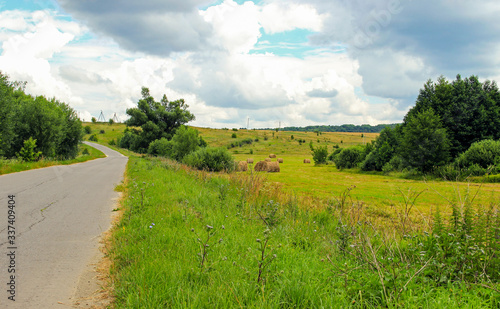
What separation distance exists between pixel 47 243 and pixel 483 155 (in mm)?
29668

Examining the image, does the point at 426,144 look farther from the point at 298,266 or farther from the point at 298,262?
the point at 298,266

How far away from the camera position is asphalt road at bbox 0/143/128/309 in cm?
349

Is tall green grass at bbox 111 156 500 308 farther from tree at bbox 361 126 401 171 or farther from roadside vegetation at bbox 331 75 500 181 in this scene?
tree at bbox 361 126 401 171

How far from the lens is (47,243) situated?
204 inches

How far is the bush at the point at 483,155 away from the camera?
24.2 meters

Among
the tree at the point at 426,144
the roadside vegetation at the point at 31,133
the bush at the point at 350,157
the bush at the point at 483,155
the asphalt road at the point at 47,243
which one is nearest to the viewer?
the asphalt road at the point at 47,243

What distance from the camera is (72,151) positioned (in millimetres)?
42031

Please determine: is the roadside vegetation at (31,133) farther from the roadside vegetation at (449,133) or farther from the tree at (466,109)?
the tree at (466,109)

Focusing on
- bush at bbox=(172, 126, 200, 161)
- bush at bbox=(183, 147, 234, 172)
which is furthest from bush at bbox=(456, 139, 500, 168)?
bush at bbox=(172, 126, 200, 161)

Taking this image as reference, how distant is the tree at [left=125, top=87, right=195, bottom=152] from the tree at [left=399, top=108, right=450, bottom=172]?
42.0 meters

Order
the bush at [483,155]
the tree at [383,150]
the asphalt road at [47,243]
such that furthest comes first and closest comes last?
1. the tree at [383,150]
2. the bush at [483,155]
3. the asphalt road at [47,243]

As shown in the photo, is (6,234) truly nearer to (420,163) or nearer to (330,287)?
(330,287)

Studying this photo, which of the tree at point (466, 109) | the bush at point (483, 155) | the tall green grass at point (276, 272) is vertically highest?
the tree at point (466, 109)

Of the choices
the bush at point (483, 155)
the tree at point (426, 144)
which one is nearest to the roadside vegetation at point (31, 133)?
the tree at point (426, 144)
